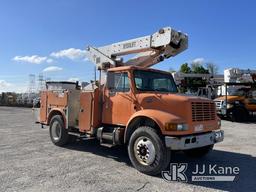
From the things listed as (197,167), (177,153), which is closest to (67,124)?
(177,153)

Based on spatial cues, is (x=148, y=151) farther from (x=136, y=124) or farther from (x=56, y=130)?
(x=56, y=130)

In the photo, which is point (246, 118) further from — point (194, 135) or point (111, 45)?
point (194, 135)

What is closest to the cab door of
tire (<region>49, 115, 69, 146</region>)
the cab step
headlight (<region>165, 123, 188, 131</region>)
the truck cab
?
the cab step

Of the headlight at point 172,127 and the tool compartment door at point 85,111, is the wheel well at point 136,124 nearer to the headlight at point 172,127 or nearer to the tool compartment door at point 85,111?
the headlight at point 172,127

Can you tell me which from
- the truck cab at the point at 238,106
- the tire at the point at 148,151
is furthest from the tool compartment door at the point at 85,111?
the truck cab at the point at 238,106

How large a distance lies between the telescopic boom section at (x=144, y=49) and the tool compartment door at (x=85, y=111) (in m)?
1.39

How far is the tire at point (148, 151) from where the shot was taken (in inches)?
272

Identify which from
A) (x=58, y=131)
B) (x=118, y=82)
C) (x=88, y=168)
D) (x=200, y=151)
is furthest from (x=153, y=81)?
(x=58, y=131)

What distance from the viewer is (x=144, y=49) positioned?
31.1 ft

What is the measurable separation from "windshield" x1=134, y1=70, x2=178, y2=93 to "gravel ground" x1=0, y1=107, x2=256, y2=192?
1893mm

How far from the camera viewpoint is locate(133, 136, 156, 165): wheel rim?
7070 millimetres

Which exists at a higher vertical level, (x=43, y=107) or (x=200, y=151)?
(x=43, y=107)

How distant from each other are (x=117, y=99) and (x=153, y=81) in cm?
104

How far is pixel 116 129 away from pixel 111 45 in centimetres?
323
